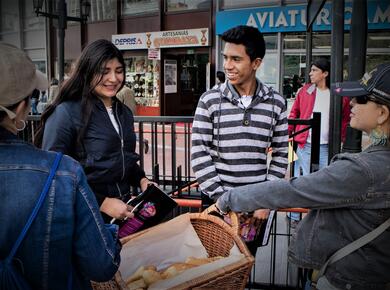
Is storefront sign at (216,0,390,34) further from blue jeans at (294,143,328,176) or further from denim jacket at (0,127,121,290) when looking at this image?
denim jacket at (0,127,121,290)

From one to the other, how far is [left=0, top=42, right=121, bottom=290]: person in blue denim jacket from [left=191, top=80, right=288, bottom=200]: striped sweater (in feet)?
3.55

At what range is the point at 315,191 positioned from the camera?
1542 millimetres

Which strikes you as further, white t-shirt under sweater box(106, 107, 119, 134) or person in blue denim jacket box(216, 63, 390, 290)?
white t-shirt under sweater box(106, 107, 119, 134)

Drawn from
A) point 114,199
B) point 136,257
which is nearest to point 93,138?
point 114,199

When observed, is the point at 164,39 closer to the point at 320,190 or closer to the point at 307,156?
the point at 307,156

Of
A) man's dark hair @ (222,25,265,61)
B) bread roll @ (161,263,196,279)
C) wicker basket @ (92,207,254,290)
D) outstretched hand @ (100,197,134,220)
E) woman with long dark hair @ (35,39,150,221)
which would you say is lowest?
bread roll @ (161,263,196,279)

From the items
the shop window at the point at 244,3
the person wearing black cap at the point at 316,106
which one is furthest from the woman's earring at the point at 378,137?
the shop window at the point at 244,3

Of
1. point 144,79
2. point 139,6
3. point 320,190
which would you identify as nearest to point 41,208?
point 320,190

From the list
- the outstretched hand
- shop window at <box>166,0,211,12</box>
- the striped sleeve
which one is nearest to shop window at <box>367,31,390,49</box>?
shop window at <box>166,0,211,12</box>

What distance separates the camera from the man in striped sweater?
230cm

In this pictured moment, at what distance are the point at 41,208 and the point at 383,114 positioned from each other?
49.0 inches

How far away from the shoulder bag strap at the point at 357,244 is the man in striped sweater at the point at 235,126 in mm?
796

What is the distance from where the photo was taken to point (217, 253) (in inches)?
76.3

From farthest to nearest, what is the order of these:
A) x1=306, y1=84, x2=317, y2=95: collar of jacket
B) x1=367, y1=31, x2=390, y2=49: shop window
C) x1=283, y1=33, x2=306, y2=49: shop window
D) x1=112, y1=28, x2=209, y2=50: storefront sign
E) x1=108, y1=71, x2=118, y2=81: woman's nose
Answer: x1=112, y1=28, x2=209, y2=50: storefront sign → x1=283, y1=33, x2=306, y2=49: shop window → x1=367, y1=31, x2=390, y2=49: shop window → x1=306, y1=84, x2=317, y2=95: collar of jacket → x1=108, y1=71, x2=118, y2=81: woman's nose
